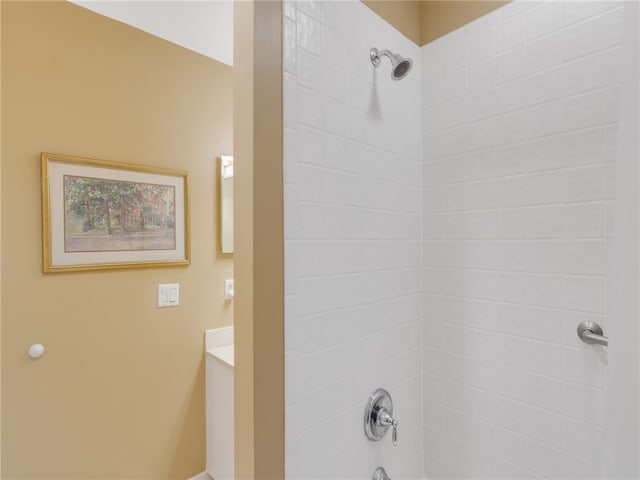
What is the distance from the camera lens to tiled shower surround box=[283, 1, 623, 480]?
96 cm

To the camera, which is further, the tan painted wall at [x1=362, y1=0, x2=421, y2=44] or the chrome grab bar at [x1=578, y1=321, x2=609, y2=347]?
the tan painted wall at [x1=362, y1=0, x2=421, y2=44]

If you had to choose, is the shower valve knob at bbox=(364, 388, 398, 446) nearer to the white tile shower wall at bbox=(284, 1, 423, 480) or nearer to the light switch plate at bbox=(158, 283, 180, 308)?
the white tile shower wall at bbox=(284, 1, 423, 480)

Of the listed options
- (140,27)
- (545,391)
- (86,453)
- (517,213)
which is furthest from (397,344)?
(140,27)

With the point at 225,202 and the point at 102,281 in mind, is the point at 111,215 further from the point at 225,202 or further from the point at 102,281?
the point at 225,202

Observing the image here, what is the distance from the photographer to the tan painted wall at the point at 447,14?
3.96ft

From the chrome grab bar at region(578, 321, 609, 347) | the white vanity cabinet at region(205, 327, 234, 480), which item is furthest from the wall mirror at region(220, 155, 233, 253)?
the chrome grab bar at region(578, 321, 609, 347)

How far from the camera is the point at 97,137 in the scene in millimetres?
1576

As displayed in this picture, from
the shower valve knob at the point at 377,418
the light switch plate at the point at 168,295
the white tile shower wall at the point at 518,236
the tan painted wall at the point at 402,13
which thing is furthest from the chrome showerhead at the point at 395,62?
the light switch plate at the point at 168,295

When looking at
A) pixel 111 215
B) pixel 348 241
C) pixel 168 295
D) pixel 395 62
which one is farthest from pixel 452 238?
pixel 111 215

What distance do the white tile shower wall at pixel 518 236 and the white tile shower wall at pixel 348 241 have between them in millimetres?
96

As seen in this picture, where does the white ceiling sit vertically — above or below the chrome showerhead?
above

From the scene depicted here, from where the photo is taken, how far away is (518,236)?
1.12 m

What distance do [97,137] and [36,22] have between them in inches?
19.0

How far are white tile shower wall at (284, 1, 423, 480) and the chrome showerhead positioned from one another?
0.03 metres
